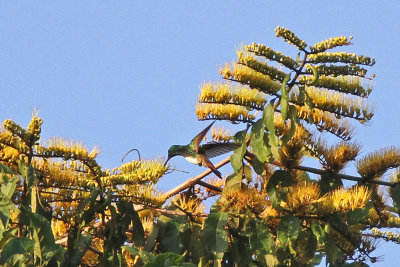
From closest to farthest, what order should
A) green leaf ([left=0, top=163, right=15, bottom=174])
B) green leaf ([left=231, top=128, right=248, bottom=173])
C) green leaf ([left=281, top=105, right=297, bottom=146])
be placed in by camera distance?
green leaf ([left=0, top=163, right=15, bottom=174]) < green leaf ([left=281, top=105, right=297, bottom=146]) < green leaf ([left=231, top=128, right=248, bottom=173])

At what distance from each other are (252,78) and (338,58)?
528mm

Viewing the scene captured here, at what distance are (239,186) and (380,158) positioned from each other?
3.00 ft

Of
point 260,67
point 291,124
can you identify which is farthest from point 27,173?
point 260,67

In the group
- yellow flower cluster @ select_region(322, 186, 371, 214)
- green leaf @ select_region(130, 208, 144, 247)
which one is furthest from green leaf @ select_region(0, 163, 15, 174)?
yellow flower cluster @ select_region(322, 186, 371, 214)

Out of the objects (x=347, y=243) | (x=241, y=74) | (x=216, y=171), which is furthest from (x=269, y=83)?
(x=347, y=243)

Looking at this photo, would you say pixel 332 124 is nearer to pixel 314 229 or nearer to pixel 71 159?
pixel 314 229

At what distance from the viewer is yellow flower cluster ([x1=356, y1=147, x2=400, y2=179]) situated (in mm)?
6359

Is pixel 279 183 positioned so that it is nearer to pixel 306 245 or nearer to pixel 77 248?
pixel 306 245

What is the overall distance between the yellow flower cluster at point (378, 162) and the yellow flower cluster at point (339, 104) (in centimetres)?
23

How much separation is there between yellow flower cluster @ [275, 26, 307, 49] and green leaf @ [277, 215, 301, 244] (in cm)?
100

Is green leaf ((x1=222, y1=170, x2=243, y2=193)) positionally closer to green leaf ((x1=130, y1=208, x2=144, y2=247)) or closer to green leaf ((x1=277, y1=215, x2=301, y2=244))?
green leaf ((x1=277, y1=215, x2=301, y2=244))

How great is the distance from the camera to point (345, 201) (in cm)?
575

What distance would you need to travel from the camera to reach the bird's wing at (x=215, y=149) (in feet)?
21.0

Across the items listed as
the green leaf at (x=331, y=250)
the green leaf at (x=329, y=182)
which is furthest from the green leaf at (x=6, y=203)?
the green leaf at (x=329, y=182)
